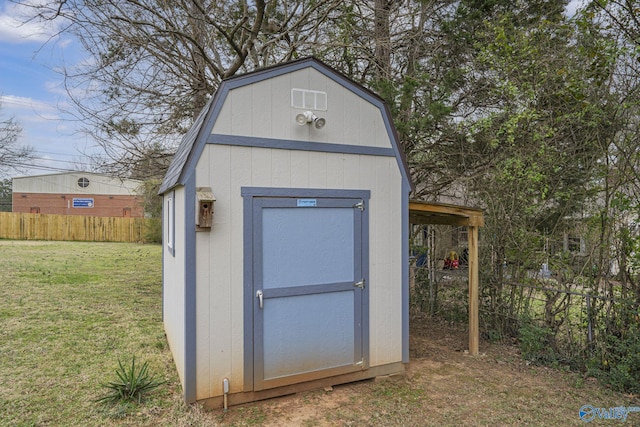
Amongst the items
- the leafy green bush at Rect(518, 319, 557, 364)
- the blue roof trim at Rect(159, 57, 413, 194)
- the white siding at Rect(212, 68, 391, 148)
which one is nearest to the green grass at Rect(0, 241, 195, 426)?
the blue roof trim at Rect(159, 57, 413, 194)

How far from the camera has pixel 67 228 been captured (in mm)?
19766

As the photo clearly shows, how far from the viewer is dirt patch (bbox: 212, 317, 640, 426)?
3.13 meters

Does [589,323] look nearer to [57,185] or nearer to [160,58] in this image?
[160,58]

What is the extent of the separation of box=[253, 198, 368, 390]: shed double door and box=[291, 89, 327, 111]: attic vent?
91 cm

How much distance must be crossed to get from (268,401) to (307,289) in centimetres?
107

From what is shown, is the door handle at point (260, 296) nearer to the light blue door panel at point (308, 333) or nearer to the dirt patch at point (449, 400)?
the light blue door panel at point (308, 333)

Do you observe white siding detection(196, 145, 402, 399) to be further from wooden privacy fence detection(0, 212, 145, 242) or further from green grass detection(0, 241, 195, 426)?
wooden privacy fence detection(0, 212, 145, 242)

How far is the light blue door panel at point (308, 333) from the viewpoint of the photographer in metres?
3.42

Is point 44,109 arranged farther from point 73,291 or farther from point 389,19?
point 389,19

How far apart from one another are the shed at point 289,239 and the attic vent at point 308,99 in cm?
1

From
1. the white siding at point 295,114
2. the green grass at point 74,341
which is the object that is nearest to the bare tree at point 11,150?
the green grass at point 74,341

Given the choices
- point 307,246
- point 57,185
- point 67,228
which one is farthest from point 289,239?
point 57,185

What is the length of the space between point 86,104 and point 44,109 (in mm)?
690

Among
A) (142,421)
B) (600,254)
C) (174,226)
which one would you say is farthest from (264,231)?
(600,254)
